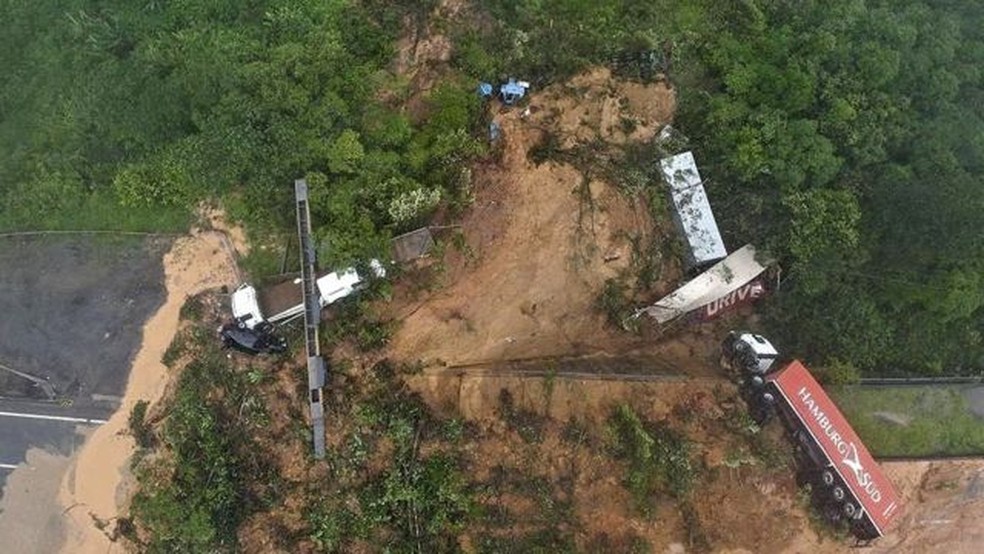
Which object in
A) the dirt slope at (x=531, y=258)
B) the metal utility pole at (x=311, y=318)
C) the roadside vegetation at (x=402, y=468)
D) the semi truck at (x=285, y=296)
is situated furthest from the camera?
the dirt slope at (x=531, y=258)

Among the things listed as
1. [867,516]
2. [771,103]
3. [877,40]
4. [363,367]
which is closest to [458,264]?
[363,367]

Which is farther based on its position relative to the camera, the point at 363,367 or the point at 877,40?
the point at 877,40

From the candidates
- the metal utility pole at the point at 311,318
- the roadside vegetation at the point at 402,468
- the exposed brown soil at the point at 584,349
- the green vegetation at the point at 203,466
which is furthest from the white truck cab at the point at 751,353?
the green vegetation at the point at 203,466

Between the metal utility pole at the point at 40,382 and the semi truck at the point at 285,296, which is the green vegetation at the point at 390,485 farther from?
the metal utility pole at the point at 40,382

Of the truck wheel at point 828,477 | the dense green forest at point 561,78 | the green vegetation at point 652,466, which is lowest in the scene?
the truck wheel at point 828,477

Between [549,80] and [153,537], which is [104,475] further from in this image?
[549,80]

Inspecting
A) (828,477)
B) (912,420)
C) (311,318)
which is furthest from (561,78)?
(912,420)

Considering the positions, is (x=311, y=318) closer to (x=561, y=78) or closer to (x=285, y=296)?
(x=285, y=296)
